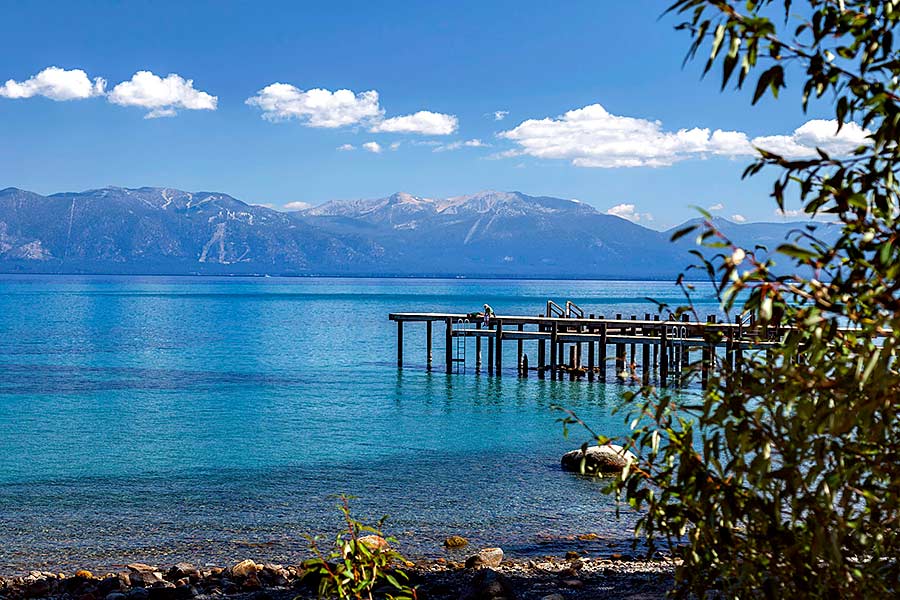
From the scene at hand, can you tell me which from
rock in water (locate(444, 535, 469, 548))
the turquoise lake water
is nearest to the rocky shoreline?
the turquoise lake water

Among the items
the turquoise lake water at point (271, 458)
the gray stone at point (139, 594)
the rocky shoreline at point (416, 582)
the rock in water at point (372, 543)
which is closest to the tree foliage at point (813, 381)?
the rock in water at point (372, 543)

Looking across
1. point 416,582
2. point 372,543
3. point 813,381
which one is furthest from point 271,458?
point 813,381

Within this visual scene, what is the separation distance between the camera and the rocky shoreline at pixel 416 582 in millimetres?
10336

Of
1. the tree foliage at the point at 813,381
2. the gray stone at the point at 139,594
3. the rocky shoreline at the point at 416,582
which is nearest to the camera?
the tree foliage at the point at 813,381

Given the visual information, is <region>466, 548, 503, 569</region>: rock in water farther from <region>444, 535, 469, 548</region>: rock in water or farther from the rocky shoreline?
<region>444, 535, 469, 548</region>: rock in water

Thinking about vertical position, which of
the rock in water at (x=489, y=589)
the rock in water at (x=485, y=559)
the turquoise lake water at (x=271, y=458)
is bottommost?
the turquoise lake water at (x=271, y=458)

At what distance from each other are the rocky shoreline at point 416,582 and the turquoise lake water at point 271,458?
1578 millimetres

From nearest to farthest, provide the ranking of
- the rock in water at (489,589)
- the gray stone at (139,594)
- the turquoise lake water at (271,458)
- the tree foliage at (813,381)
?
the tree foliage at (813,381)
the rock in water at (489,589)
the gray stone at (139,594)
the turquoise lake water at (271,458)

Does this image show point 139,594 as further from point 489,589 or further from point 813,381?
point 813,381

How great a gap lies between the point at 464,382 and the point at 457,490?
76.1ft

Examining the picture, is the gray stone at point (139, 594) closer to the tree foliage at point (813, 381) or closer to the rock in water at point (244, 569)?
the rock in water at point (244, 569)

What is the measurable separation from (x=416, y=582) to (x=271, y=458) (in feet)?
44.9

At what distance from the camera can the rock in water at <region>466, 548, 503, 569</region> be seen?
1243cm

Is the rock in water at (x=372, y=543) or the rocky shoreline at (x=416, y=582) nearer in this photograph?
the rock in water at (x=372, y=543)
